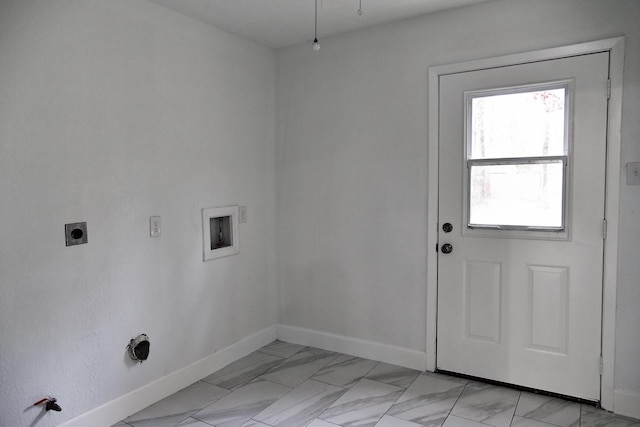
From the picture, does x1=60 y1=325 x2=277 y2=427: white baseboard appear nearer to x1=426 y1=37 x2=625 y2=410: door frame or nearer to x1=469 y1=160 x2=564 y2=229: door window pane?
x1=469 y1=160 x2=564 y2=229: door window pane

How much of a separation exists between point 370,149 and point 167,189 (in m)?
1.46

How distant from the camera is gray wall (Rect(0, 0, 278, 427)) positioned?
2.04 metres

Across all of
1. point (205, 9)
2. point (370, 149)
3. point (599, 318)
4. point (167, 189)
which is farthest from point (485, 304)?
point (205, 9)

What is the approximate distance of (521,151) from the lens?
2643 mm

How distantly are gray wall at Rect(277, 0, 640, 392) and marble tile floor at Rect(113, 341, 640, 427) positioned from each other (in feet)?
1.05

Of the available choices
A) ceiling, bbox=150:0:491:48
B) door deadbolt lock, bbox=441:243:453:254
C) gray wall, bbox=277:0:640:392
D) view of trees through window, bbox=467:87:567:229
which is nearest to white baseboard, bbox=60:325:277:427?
gray wall, bbox=277:0:640:392

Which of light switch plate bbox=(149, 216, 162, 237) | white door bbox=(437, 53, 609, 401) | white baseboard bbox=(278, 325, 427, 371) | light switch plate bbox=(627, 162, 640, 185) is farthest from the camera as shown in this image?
white baseboard bbox=(278, 325, 427, 371)

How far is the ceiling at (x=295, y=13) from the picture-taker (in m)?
2.70

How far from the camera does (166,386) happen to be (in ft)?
9.02

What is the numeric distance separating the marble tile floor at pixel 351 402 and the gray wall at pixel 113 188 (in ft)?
0.95

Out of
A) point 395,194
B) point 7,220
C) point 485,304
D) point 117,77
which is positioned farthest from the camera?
point 395,194

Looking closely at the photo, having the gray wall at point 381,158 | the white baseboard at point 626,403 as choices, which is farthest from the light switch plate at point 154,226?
the white baseboard at point 626,403

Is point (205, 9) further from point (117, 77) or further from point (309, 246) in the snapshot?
point (309, 246)

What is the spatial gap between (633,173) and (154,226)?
2805 millimetres
